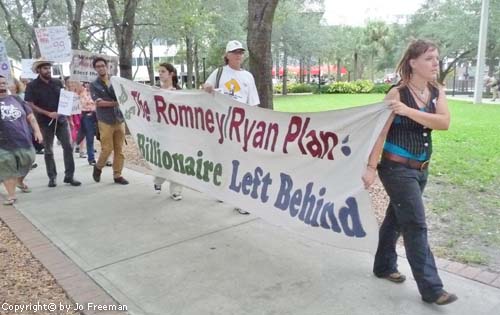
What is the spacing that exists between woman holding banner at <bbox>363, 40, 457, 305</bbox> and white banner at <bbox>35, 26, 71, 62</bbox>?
21.4ft

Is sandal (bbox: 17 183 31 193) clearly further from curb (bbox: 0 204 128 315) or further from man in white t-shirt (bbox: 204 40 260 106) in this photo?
man in white t-shirt (bbox: 204 40 260 106)

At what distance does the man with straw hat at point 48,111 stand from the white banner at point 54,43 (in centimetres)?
135

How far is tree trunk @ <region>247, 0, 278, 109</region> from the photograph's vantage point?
5.94m

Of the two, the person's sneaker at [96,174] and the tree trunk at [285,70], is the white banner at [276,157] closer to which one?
the person's sneaker at [96,174]

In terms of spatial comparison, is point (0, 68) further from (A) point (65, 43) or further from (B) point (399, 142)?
(B) point (399, 142)

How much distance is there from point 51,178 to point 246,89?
354 cm

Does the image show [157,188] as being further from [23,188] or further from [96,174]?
[23,188]

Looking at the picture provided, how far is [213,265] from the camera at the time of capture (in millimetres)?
3941

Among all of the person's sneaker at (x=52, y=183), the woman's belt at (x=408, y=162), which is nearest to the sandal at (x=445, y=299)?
the woman's belt at (x=408, y=162)

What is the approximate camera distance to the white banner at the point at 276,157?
10.9 ft

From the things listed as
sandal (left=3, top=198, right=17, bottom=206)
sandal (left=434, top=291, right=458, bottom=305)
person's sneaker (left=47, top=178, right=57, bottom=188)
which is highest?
sandal (left=434, top=291, right=458, bottom=305)

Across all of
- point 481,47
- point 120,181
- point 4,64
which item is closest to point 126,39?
point 4,64

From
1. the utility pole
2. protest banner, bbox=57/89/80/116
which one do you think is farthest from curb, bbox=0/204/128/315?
the utility pole

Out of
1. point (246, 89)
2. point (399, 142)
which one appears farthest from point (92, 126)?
point (399, 142)
